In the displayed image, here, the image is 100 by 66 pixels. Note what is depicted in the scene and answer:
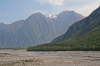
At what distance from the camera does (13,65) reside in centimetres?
6700

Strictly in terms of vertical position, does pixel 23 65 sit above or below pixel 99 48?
below

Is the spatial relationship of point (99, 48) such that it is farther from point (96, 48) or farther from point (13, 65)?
point (13, 65)

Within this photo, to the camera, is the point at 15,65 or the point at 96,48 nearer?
the point at 15,65

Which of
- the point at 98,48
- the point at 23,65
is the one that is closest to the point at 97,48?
the point at 98,48

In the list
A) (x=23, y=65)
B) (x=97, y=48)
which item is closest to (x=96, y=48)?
(x=97, y=48)

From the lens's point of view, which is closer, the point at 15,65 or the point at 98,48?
the point at 15,65

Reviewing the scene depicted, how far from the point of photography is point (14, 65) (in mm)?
67062

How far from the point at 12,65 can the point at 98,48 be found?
14091cm

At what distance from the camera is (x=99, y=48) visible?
195125 mm

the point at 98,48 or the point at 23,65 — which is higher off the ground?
the point at 98,48

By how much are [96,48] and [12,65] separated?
467 ft

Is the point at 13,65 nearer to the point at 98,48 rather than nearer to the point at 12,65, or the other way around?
the point at 12,65

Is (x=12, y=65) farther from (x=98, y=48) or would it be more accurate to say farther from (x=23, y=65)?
(x=98, y=48)

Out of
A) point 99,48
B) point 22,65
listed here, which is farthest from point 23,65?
point 99,48
